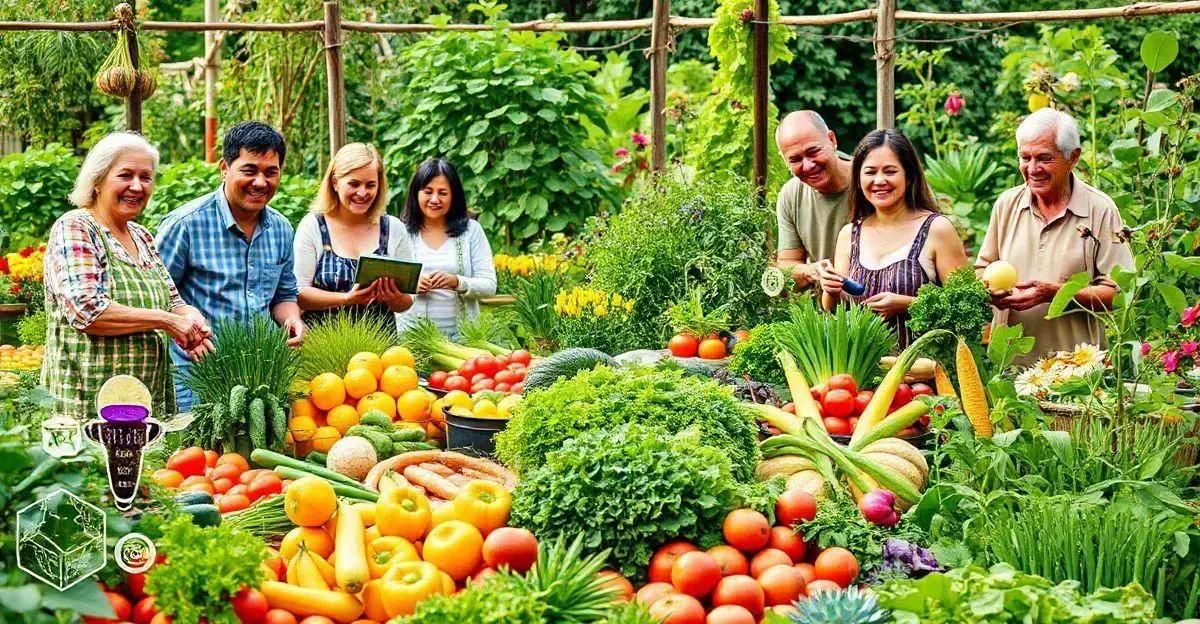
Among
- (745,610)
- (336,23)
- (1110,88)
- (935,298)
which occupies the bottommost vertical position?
(745,610)

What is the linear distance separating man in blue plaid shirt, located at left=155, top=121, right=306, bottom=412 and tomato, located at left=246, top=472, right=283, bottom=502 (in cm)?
110

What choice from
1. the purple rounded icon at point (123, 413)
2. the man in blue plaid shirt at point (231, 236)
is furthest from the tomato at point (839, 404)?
the purple rounded icon at point (123, 413)

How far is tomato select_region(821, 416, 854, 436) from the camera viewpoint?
12.9ft

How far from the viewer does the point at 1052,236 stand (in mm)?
4648

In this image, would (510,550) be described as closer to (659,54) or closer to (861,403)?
(861,403)

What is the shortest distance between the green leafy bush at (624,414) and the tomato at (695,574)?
483 mm

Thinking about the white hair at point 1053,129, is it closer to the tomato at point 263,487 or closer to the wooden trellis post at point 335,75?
the tomato at point 263,487

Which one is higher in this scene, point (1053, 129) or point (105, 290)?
point (1053, 129)

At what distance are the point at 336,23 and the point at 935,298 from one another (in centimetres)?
484

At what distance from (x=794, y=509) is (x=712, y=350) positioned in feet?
6.60

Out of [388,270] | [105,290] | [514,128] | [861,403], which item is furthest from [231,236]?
[514,128]

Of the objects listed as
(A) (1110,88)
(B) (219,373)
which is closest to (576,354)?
(B) (219,373)

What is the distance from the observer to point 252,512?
123 inches

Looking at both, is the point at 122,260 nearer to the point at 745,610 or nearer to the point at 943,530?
the point at 745,610
